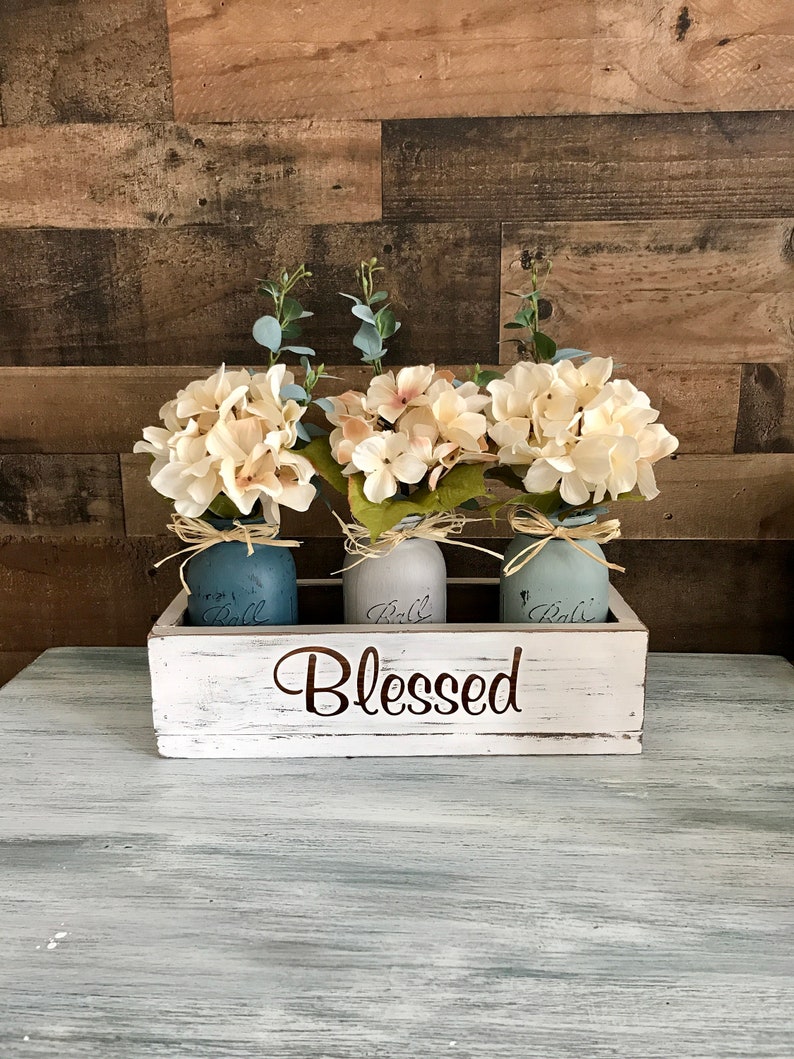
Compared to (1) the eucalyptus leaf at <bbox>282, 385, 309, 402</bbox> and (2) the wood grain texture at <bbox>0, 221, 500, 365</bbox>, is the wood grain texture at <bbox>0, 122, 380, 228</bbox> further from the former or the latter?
(1) the eucalyptus leaf at <bbox>282, 385, 309, 402</bbox>

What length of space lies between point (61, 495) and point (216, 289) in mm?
367

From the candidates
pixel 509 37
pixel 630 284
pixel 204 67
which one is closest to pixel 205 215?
pixel 204 67

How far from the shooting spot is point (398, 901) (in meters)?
0.64

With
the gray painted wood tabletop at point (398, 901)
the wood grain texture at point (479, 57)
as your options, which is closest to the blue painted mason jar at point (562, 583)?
the gray painted wood tabletop at point (398, 901)

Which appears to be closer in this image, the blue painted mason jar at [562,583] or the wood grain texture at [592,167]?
the blue painted mason jar at [562,583]

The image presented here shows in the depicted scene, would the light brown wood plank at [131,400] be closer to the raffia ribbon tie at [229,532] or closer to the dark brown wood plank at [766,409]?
the dark brown wood plank at [766,409]

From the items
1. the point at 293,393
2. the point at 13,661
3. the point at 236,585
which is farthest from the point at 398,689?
the point at 13,661

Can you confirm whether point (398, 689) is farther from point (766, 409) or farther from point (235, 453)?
point (766, 409)

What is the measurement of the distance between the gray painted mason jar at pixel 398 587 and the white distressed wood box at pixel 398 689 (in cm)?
4

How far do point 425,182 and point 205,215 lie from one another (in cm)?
29

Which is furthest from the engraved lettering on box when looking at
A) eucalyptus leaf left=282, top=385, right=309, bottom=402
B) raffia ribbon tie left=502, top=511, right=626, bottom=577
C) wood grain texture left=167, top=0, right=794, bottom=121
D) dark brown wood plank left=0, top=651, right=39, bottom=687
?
wood grain texture left=167, top=0, right=794, bottom=121

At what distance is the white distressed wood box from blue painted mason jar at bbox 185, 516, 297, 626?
4cm

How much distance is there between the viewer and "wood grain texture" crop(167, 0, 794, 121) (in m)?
1.01

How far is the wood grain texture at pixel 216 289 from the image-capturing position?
1.08m
